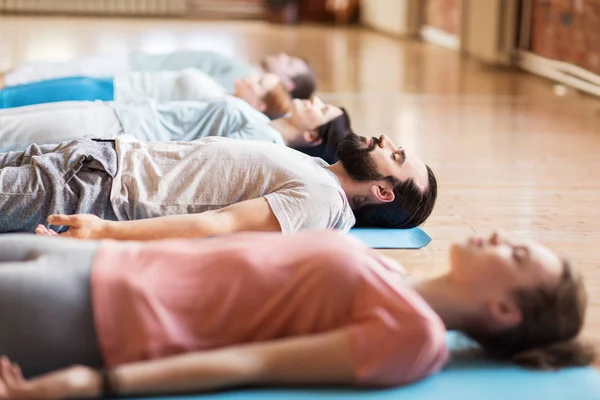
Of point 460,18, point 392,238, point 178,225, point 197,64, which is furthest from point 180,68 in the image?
point 460,18

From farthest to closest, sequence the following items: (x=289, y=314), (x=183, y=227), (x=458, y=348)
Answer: (x=183, y=227), (x=458, y=348), (x=289, y=314)

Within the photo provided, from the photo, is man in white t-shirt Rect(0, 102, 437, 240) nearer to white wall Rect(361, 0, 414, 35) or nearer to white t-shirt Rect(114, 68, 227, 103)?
white t-shirt Rect(114, 68, 227, 103)

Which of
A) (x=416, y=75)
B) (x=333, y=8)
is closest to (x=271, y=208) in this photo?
(x=416, y=75)

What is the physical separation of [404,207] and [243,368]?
3.53ft

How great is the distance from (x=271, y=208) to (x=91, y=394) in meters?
0.83

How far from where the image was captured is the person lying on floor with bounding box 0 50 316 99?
421 cm

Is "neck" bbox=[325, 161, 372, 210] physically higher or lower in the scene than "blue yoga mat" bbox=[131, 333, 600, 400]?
higher

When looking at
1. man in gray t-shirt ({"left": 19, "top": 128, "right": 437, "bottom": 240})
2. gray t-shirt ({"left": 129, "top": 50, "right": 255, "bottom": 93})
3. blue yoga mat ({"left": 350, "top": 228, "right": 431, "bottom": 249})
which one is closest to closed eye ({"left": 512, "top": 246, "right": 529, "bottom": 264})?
man in gray t-shirt ({"left": 19, "top": 128, "right": 437, "bottom": 240})

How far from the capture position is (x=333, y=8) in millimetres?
11242

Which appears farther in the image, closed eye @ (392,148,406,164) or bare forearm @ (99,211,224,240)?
closed eye @ (392,148,406,164)

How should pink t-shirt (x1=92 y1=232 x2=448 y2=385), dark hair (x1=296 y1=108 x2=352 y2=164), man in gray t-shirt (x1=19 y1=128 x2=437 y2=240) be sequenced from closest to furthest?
1. pink t-shirt (x1=92 y1=232 x2=448 y2=385)
2. man in gray t-shirt (x1=19 y1=128 x2=437 y2=240)
3. dark hair (x1=296 y1=108 x2=352 y2=164)

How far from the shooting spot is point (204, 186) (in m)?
2.32

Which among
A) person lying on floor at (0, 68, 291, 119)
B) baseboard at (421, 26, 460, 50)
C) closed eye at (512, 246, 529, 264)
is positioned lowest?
baseboard at (421, 26, 460, 50)

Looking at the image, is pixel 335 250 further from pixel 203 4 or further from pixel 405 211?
pixel 203 4
